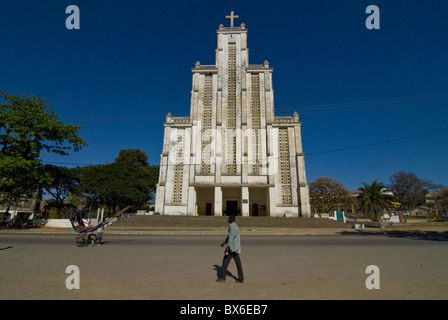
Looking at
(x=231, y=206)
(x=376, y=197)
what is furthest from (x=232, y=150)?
(x=376, y=197)

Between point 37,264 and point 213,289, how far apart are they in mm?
5317

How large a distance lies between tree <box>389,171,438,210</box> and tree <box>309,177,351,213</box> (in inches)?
533

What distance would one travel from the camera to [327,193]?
154ft

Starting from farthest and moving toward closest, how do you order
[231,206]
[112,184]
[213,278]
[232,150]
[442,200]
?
[442,200]
[231,206]
[232,150]
[112,184]
[213,278]

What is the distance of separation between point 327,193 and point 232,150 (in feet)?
86.9

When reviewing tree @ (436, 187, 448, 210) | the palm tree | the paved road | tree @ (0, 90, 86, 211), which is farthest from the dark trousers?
tree @ (436, 187, 448, 210)

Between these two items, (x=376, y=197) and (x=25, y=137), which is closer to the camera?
(x=25, y=137)

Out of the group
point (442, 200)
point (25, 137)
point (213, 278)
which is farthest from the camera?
point (442, 200)

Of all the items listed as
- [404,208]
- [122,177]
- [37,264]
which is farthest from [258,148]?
[404,208]

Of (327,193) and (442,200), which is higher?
(327,193)

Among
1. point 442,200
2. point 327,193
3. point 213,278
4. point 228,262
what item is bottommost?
point 213,278

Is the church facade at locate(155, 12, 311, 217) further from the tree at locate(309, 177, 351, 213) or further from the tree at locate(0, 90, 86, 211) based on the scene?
the tree at locate(309, 177, 351, 213)

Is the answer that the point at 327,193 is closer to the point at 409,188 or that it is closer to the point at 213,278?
the point at 409,188
